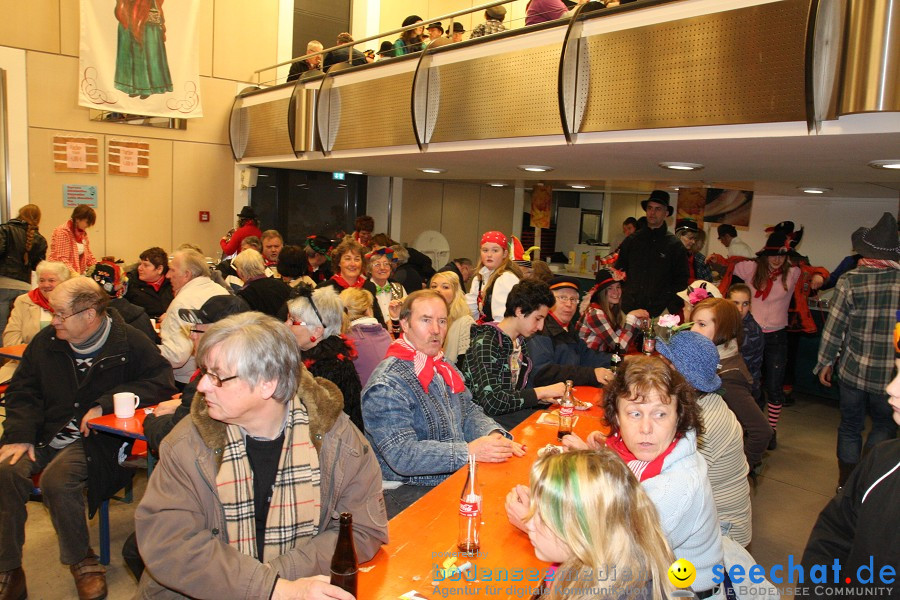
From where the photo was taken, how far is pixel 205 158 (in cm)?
1028

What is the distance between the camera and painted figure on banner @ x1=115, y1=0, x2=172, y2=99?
8.46 metres

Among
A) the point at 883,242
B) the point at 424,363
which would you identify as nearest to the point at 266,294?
the point at 424,363

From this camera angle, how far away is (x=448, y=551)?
6.96ft

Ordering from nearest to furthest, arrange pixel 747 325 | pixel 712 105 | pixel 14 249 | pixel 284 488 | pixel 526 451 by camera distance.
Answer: pixel 284 488 < pixel 526 451 < pixel 712 105 < pixel 747 325 < pixel 14 249

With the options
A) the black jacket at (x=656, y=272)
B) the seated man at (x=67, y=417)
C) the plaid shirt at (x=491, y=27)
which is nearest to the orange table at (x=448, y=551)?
the seated man at (x=67, y=417)

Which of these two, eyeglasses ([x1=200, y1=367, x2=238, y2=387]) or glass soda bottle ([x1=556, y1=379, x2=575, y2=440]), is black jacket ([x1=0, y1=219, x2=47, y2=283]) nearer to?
eyeglasses ([x1=200, y1=367, x2=238, y2=387])

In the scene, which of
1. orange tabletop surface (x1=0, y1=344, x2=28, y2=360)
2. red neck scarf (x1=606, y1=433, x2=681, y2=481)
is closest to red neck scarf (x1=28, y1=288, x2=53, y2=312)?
orange tabletop surface (x1=0, y1=344, x2=28, y2=360)

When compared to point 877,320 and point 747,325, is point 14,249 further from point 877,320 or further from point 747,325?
point 877,320

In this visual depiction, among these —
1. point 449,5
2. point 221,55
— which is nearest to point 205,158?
point 221,55

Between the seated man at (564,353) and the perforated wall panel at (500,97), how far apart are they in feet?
4.67

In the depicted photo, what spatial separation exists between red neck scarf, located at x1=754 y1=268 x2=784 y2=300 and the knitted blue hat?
427 centimetres

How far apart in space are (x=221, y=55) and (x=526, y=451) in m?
9.42

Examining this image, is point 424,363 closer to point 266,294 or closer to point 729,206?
point 266,294

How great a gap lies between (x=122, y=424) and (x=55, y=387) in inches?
19.3
